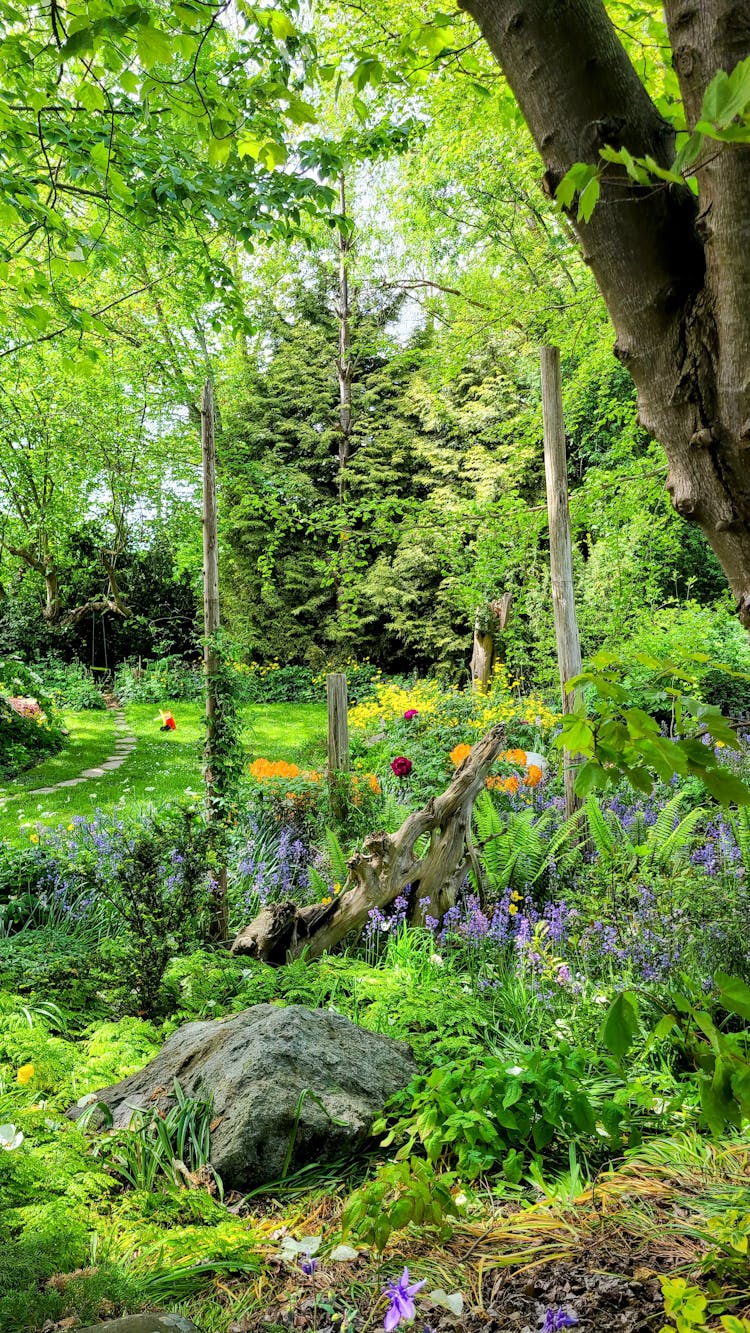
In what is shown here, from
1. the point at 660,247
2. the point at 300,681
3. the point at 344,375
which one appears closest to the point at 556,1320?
the point at 660,247

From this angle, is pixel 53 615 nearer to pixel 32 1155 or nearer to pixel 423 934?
pixel 423 934

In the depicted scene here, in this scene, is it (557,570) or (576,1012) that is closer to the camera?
(576,1012)

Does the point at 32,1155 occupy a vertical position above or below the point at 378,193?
below

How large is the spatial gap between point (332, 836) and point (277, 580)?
11.1 m

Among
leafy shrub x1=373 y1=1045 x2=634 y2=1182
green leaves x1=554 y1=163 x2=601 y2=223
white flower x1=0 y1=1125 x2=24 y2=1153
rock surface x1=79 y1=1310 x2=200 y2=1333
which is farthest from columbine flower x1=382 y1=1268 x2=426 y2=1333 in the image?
green leaves x1=554 y1=163 x2=601 y2=223

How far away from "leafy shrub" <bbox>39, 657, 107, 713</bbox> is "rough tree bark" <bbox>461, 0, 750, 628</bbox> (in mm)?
12557

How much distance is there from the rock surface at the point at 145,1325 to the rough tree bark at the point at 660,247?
1.41 meters

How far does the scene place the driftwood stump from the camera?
370cm

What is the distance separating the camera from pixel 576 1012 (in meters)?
2.99

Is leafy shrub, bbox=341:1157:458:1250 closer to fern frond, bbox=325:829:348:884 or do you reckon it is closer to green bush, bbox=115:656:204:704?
fern frond, bbox=325:829:348:884

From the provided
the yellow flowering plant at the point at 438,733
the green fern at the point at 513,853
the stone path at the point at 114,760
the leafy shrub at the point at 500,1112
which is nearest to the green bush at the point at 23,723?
the stone path at the point at 114,760

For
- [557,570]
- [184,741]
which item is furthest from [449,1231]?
[184,741]

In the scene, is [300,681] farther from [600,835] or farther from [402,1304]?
[402,1304]

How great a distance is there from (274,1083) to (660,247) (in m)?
2.21
